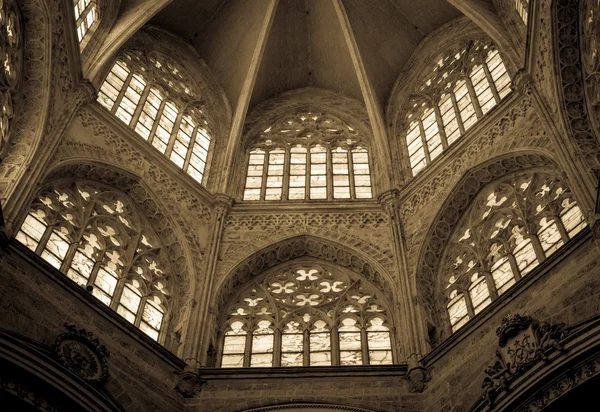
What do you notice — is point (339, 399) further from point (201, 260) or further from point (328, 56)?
point (328, 56)

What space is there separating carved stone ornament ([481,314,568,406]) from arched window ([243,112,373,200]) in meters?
7.29

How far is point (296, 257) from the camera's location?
18.2 meters

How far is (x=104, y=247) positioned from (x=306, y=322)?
13.6 ft

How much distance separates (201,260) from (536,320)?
23.7 feet

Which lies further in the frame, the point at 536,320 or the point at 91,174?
the point at 91,174

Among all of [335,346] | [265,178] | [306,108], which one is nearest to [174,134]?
[265,178]

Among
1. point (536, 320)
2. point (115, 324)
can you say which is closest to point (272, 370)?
point (115, 324)

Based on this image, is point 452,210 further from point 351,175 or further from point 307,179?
point 307,179

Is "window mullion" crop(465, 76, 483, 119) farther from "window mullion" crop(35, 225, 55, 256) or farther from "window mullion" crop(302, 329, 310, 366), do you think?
"window mullion" crop(35, 225, 55, 256)

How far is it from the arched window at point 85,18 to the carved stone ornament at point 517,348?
35.5 feet

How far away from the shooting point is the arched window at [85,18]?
18328 mm

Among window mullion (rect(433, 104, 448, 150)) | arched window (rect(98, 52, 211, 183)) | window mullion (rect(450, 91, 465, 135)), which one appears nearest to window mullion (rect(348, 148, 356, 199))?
window mullion (rect(433, 104, 448, 150))

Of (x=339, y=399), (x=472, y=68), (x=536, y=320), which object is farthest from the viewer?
(x=472, y=68)

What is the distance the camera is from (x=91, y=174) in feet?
55.7
